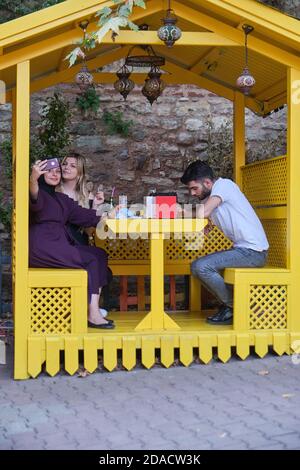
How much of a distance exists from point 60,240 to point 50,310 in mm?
634

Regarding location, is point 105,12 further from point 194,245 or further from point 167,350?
point 194,245

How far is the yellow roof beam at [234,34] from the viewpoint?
21.3 feet

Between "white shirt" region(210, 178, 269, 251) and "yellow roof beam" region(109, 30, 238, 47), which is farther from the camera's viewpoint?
"white shirt" region(210, 178, 269, 251)

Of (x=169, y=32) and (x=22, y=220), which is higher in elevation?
(x=169, y=32)

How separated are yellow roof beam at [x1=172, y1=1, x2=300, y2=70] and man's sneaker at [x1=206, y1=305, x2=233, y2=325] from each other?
6.94 ft

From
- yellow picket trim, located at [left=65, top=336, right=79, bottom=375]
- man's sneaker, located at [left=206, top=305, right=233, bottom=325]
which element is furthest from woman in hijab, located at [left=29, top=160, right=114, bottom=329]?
man's sneaker, located at [left=206, top=305, right=233, bottom=325]

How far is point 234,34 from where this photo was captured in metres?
6.55

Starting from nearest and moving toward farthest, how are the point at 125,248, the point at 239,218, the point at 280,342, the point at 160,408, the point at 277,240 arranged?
the point at 160,408 < the point at 280,342 < the point at 239,218 < the point at 277,240 < the point at 125,248

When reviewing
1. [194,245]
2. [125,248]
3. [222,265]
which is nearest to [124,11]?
[222,265]

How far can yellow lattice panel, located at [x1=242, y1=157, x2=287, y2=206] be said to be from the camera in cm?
704

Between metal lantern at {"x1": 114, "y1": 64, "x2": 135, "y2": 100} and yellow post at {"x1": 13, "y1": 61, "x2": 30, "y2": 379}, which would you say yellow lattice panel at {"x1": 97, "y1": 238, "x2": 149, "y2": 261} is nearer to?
metal lantern at {"x1": 114, "y1": 64, "x2": 135, "y2": 100}
